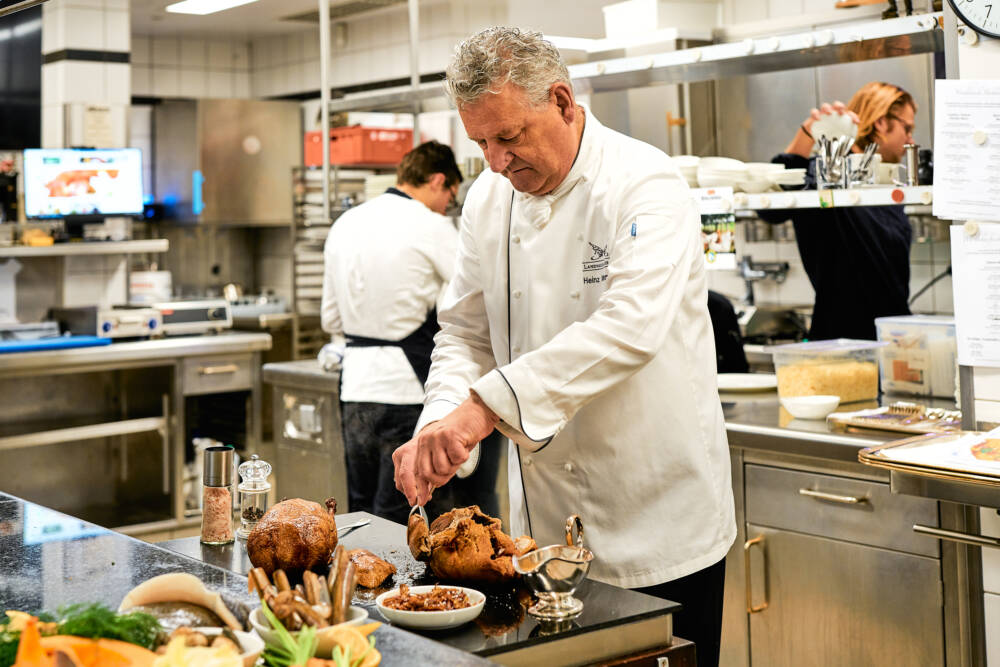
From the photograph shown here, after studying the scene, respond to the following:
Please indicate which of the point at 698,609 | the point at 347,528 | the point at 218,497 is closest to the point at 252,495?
the point at 218,497

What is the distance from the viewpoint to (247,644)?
3.90 ft

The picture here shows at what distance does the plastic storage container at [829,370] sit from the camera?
3262 millimetres

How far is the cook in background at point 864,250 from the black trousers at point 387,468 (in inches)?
53.1

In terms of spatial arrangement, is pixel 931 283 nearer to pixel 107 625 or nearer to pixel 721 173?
pixel 721 173

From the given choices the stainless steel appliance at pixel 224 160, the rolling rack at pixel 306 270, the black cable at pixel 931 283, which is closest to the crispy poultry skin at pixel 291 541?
the black cable at pixel 931 283

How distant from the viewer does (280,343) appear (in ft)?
27.6

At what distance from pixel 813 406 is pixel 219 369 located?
3.74 meters

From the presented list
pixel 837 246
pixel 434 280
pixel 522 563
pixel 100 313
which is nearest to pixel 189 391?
pixel 100 313

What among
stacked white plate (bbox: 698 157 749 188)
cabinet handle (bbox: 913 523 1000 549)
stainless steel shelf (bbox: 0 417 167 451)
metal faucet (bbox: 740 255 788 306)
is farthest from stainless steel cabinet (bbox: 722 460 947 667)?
stainless steel shelf (bbox: 0 417 167 451)

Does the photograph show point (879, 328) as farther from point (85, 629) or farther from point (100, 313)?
point (100, 313)

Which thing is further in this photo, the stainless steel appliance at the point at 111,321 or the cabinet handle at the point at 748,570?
the stainless steel appliance at the point at 111,321

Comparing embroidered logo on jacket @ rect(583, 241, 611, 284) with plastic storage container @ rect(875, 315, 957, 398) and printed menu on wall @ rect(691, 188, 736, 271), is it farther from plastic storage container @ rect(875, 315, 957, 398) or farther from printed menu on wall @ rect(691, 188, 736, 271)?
plastic storage container @ rect(875, 315, 957, 398)

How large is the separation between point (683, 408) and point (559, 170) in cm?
52

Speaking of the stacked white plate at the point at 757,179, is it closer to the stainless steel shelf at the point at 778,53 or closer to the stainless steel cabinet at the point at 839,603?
the stainless steel shelf at the point at 778,53
